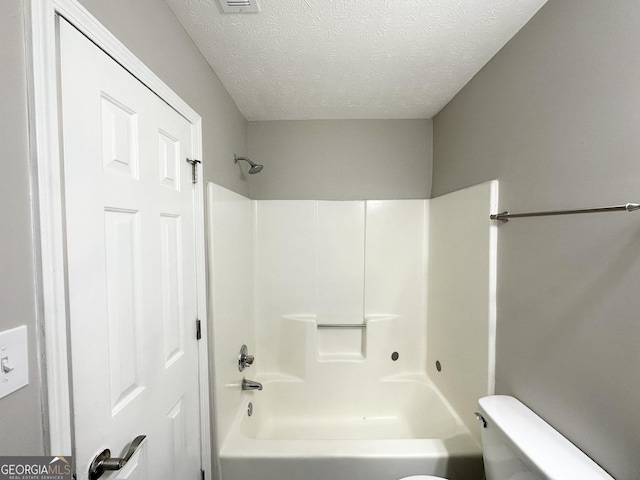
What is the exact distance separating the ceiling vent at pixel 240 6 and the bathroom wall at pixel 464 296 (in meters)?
1.26

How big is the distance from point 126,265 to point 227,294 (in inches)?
29.7

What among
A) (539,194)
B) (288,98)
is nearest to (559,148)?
(539,194)

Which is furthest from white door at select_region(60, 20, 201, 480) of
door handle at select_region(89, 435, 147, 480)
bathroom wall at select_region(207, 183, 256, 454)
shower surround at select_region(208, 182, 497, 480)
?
shower surround at select_region(208, 182, 497, 480)

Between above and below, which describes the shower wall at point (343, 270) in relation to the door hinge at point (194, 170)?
below

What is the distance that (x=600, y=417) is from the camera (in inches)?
32.4

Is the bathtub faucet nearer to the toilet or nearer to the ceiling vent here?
the toilet

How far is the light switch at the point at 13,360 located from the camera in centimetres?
48

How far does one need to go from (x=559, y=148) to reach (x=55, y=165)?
1.47 m

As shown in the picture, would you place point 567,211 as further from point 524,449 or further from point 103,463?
point 103,463

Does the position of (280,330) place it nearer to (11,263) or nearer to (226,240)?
(226,240)

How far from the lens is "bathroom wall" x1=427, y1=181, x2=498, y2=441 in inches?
52.9

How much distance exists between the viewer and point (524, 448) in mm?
904

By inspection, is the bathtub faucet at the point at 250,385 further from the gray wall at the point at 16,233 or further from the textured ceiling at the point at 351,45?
the textured ceiling at the point at 351,45

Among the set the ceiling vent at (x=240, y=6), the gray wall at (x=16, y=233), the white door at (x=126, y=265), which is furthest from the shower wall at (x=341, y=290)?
the gray wall at (x=16, y=233)
